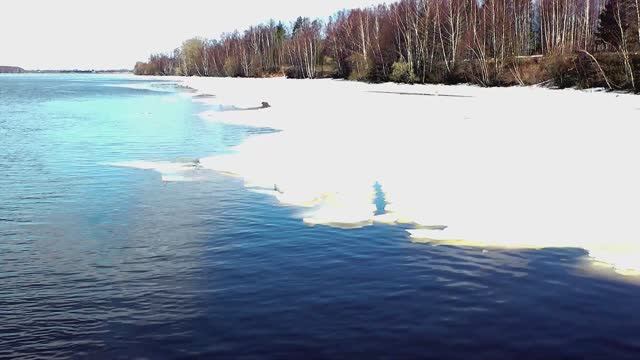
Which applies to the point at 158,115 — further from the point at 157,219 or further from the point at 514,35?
the point at 514,35

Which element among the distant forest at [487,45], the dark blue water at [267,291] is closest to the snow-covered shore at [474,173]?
the dark blue water at [267,291]

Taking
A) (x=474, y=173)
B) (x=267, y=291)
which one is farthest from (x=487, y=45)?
(x=267, y=291)

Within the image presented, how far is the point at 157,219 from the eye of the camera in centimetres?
1305

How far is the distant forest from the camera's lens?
50688 millimetres

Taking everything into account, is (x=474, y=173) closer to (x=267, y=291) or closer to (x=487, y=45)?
(x=267, y=291)

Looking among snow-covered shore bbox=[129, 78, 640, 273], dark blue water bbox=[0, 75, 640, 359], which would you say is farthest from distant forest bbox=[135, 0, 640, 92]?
dark blue water bbox=[0, 75, 640, 359]

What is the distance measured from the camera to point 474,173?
55.2ft

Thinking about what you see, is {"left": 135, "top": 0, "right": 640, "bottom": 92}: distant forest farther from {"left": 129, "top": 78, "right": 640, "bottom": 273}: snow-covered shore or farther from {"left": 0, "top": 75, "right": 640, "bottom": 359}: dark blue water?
{"left": 0, "top": 75, "right": 640, "bottom": 359}: dark blue water

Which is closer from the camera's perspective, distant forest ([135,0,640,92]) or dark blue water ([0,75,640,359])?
dark blue water ([0,75,640,359])

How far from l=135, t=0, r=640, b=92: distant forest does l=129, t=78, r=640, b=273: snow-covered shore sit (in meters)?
18.7

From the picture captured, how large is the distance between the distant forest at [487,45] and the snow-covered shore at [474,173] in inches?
736

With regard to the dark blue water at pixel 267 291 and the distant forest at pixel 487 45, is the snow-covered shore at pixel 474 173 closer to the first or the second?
the dark blue water at pixel 267 291

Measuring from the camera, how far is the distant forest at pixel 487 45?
166 feet

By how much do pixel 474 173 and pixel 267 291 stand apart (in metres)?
9.56
